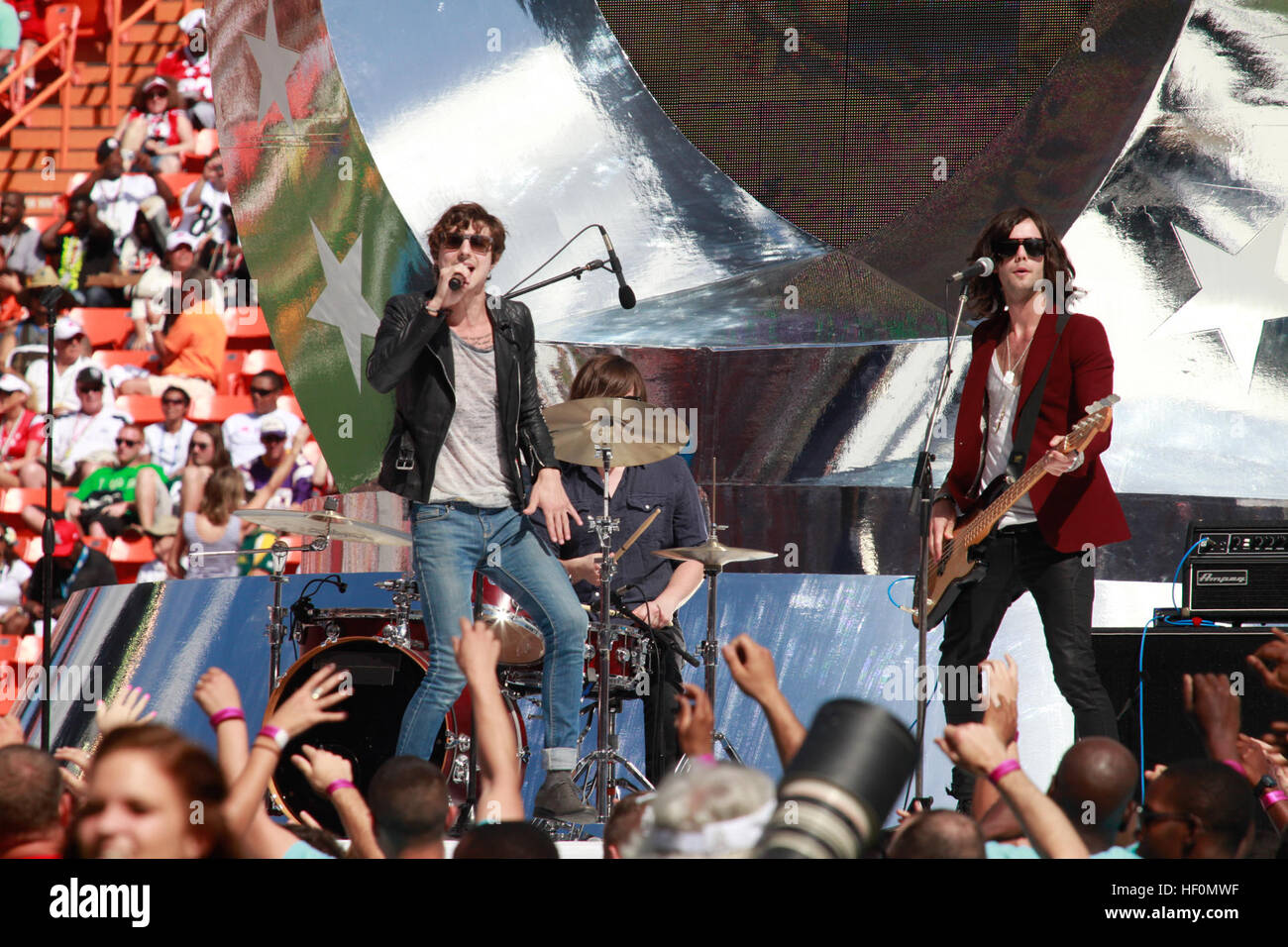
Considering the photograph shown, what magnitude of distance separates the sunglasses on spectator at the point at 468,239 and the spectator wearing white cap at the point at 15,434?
6.31 meters

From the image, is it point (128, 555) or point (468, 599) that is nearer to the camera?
point (468, 599)

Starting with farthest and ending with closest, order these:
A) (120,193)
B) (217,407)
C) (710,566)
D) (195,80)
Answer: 1. (195,80)
2. (120,193)
3. (217,407)
4. (710,566)

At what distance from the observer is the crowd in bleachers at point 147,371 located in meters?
8.69

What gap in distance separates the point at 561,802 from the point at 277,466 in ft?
16.1

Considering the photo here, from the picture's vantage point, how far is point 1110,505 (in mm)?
4316

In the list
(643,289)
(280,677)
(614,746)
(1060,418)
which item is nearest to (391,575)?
(280,677)

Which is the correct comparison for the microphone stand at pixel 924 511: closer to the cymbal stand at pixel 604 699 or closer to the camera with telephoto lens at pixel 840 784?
the cymbal stand at pixel 604 699

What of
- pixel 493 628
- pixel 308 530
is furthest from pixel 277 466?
pixel 493 628

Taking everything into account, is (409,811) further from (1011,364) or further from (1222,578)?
(1222,578)

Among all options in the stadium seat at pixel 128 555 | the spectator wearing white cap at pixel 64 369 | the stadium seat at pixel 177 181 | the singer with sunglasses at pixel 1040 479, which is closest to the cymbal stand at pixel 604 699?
the singer with sunglasses at pixel 1040 479

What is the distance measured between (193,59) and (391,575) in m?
6.64

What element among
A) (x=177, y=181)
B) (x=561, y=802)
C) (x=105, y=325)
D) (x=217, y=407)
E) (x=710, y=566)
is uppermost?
(x=177, y=181)

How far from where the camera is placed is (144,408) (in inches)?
388
